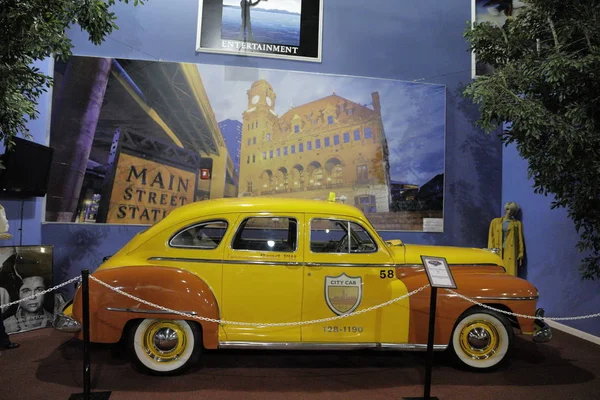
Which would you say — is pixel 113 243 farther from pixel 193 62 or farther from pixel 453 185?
pixel 453 185

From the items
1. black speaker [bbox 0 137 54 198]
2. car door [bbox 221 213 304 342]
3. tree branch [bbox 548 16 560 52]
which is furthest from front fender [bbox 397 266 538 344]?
black speaker [bbox 0 137 54 198]

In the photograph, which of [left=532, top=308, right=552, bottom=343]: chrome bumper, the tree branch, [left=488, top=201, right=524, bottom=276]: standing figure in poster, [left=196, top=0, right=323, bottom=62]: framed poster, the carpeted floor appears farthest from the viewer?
[left=196, top=0, right=323, bottom=62]: framed poster

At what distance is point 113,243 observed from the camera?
19.2ft

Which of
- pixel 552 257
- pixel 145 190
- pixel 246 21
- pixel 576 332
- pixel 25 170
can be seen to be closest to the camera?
pixel 25 170

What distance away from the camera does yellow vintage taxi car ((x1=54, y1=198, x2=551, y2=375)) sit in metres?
3.44

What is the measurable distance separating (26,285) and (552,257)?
6828 mm

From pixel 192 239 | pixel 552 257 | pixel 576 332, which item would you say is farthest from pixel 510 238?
pixel 192 239

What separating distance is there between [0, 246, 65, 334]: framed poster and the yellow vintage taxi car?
1518mm

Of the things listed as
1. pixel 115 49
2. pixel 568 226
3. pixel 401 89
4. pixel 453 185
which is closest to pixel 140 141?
pixel 115 49

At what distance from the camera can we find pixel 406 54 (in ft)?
21.8

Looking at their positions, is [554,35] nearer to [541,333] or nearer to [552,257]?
[541,333]

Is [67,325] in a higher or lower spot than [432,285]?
lower

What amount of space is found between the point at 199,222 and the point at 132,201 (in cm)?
261

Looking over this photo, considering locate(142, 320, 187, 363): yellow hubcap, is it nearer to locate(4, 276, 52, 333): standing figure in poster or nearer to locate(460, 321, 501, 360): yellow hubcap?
locate(4, 276, 52, 333): standing figure in poster
